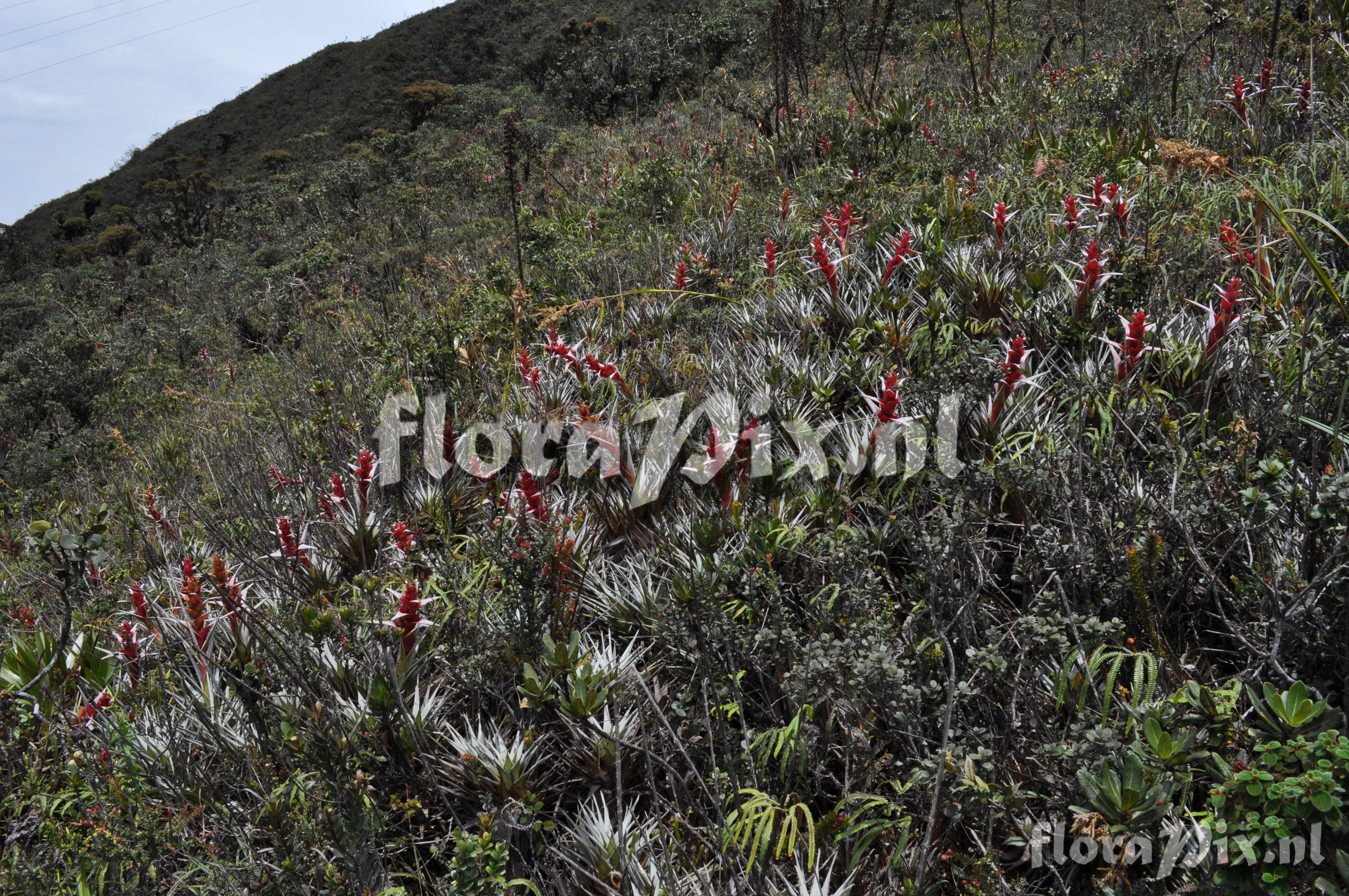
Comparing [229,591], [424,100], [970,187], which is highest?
[424,100]

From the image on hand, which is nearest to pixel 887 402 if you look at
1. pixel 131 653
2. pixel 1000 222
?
pixel 1000 222

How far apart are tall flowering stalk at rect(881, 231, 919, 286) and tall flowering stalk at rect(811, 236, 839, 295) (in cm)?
27

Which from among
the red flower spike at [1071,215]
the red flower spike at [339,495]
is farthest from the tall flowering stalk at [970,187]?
the red flower spike at [339,495]

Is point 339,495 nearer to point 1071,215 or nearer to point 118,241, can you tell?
point 1071,215

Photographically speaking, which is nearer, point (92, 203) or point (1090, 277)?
point (1090, 277)

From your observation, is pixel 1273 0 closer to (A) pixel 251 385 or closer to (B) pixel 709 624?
(B) pixel 709 624

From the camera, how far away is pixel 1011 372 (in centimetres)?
267

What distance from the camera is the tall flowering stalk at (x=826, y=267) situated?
3.74m

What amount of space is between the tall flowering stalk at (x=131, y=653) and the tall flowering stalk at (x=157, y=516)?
686 mm

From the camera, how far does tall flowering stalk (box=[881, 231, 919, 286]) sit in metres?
3.71

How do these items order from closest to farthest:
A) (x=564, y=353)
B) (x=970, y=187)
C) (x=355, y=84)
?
1. (x=564, y=353)
2. (x=970, y=187)
3. (x=355, y=84)

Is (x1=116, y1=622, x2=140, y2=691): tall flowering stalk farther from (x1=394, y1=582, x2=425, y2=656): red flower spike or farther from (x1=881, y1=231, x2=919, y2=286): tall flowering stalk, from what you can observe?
(x1=881, y1=231, x2=919, y2=286): tall flowering stalk

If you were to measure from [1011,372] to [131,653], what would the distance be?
364 centimetres

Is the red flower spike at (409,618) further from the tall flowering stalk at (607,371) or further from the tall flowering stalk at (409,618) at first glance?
the tall flowering stalk at (607,371)
